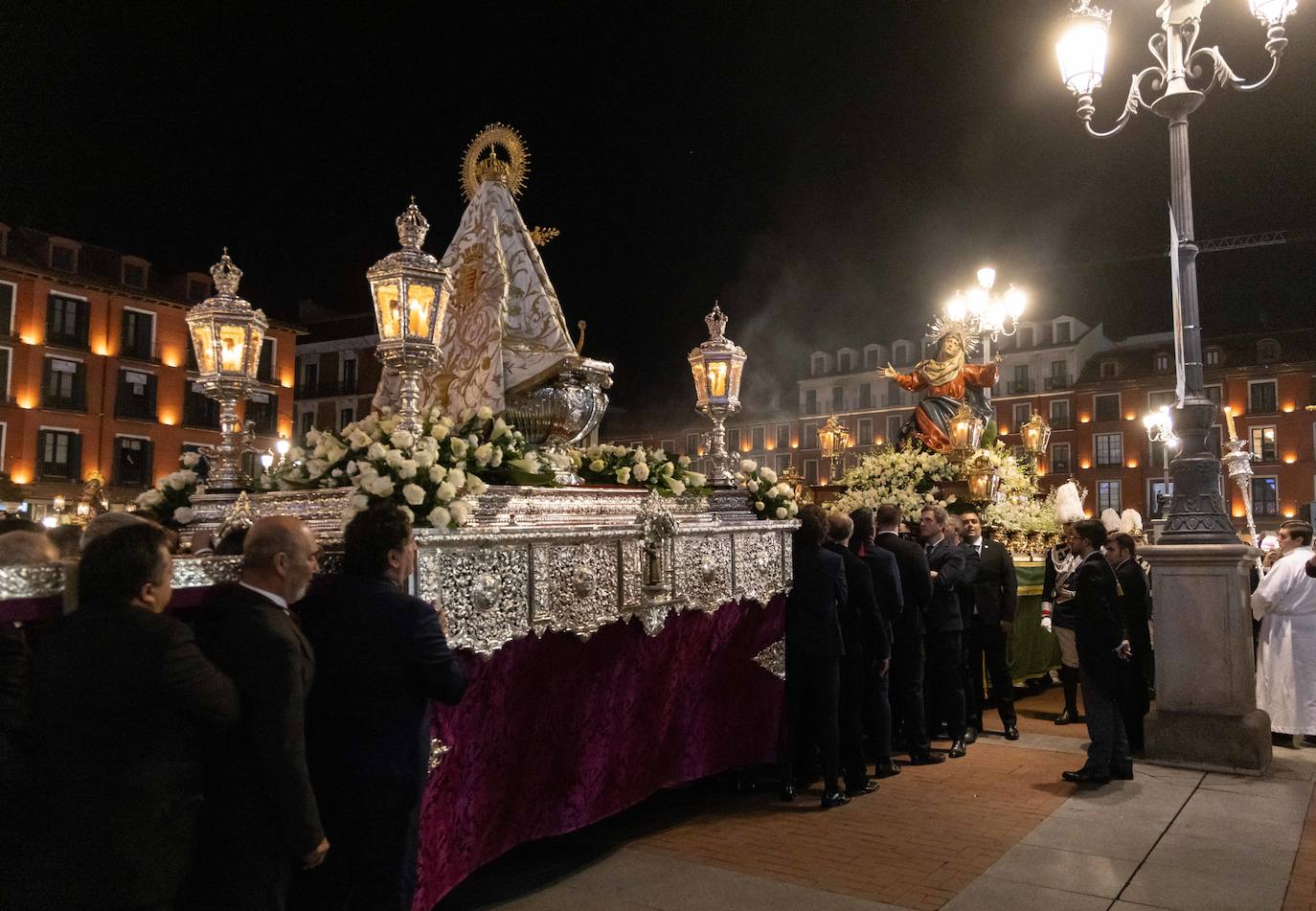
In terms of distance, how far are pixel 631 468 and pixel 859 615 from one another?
197 centimetres

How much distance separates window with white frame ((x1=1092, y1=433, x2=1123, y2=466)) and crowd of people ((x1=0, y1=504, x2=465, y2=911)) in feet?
181

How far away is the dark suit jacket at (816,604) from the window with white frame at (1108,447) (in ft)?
168

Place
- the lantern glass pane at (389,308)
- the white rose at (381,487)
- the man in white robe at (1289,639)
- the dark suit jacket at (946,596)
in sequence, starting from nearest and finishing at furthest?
the white rose at (381,487) → the lantern glass pane at (389,308) → the dark suit jacket at (946,596) → the man in white robe at (1289,639)

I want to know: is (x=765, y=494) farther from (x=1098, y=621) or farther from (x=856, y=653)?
(x=1098, y=621)

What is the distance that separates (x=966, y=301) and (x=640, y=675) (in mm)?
10839

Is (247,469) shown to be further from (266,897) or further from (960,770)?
(960,770)

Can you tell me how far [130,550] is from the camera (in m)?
2.67

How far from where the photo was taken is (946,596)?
827cm

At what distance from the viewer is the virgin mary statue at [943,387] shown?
13.8m

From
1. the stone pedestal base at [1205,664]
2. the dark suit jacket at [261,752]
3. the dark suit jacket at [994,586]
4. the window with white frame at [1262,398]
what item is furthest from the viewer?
the window with white frame at [1262,398]

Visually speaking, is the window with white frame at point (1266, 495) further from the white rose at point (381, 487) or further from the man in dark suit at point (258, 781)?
the man in dark suit at point (258, 781)

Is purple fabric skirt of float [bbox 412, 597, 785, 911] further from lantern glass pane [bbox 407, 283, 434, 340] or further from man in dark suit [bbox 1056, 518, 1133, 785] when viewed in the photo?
man in dark suit [bbox 1056, 518, 1133, 785]

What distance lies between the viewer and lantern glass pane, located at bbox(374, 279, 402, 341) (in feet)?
15.7

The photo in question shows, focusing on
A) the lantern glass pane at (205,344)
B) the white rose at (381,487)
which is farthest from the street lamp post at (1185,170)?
the lantern glass pane at (205,344)
